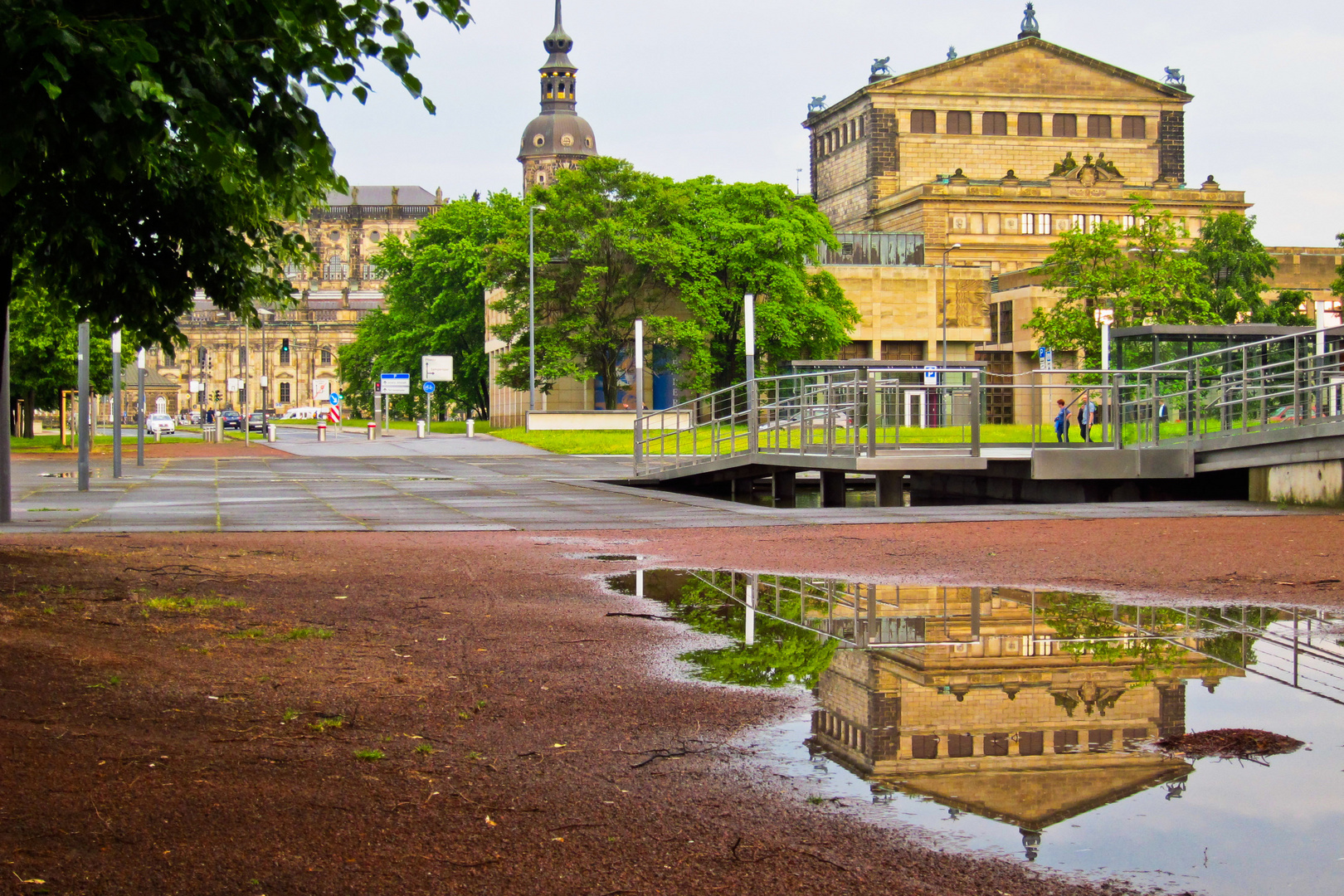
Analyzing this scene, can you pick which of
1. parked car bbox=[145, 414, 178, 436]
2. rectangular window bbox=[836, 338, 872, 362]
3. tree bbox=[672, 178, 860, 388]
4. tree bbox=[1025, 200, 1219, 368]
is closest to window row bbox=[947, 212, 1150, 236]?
rectangular window bbox=[836, 338, 872, 362]

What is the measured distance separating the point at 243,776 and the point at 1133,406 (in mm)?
20338

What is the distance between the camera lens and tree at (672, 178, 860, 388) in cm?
6006

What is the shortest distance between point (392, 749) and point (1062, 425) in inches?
763

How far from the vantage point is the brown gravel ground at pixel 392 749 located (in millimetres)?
4152

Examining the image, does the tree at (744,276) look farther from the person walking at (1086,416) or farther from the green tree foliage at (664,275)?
the person walking at (1086,416)

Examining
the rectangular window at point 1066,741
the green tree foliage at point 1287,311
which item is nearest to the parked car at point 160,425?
the green tree foliage at point 1287,311

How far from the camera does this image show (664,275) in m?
60.5

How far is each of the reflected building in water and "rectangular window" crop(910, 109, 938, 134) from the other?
96951mm

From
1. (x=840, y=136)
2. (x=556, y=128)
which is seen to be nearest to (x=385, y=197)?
(x=556, y=128)

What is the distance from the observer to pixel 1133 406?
914 inches

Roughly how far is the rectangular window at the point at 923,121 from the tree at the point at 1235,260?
32061 mm

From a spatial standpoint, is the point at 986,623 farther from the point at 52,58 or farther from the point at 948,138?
the point at 948,138

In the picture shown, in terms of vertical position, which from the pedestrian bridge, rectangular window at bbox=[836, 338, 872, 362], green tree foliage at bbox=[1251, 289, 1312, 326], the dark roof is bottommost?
the pedestrian bridge

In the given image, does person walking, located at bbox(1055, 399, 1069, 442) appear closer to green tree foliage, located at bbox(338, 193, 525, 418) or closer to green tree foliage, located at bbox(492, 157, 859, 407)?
green tree foliage, located at bbox(492, 157, 859, 407)
